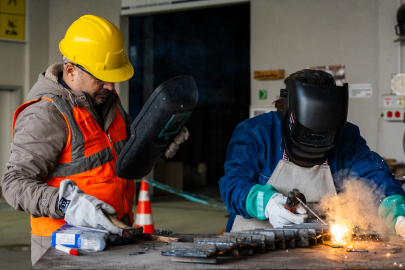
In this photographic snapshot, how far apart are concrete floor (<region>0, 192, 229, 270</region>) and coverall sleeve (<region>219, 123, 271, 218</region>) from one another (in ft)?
9.16

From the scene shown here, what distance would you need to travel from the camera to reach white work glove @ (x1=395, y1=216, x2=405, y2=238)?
190cm

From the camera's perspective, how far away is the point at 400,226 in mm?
1913

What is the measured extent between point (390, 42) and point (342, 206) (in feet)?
11.8

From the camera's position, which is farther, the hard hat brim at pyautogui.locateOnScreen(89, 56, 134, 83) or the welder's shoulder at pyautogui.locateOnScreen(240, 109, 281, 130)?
the welder's shoulder at pyautogui.locateOnScreen(240, 109, 281, 130)

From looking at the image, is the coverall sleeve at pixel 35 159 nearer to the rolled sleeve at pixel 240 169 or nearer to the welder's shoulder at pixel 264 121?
the rolled sleeve at pixel 240 169

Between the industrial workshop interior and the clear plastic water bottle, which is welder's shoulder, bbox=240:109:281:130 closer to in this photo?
the industrial workshop interior

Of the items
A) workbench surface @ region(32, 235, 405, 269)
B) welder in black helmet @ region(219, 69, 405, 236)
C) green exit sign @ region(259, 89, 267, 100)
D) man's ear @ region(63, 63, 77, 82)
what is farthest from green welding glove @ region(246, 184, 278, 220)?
green exit sign @ region(259, 89, 267, 100)

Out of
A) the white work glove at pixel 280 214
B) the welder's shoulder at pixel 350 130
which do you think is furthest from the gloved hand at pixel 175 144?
the welder's shoulder at pixel 350 130

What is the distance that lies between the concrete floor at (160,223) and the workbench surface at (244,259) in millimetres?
2925

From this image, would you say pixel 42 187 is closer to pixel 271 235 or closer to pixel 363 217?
pixel 271 235

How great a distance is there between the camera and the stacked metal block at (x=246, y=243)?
1434 mm

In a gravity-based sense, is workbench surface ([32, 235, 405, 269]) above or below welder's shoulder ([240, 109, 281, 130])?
below

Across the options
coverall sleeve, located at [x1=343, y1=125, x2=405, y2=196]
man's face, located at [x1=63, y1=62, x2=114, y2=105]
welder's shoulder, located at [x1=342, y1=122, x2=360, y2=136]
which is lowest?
coverall sleeve, located at [x1=343, y1=125, x2=405, y2=196]

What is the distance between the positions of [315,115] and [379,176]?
21.9 inches
